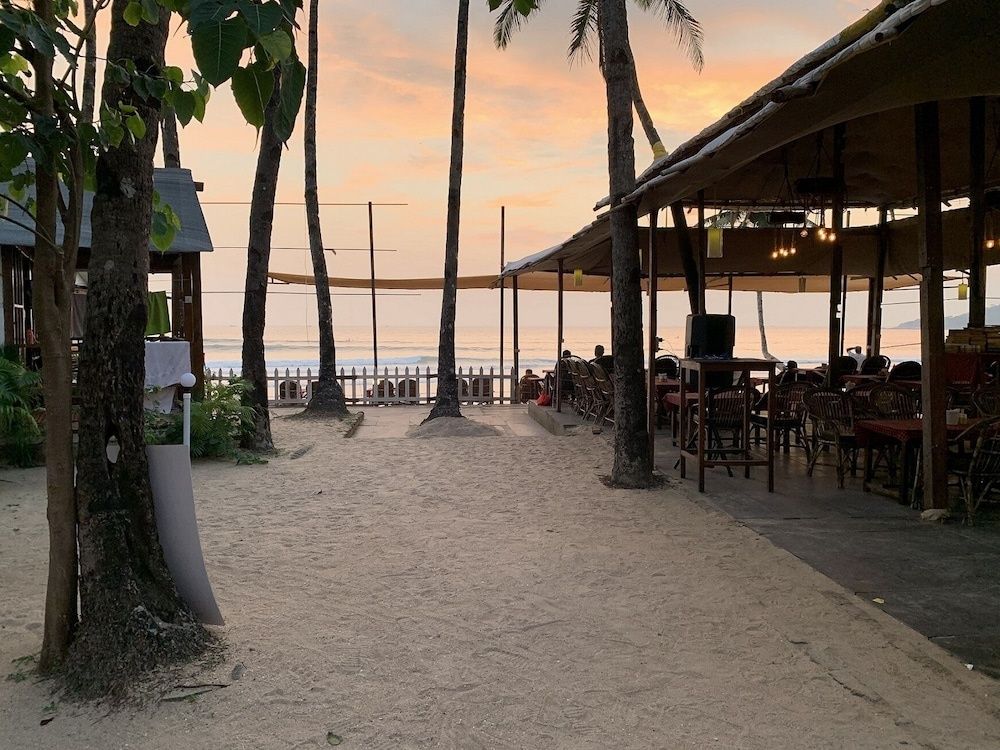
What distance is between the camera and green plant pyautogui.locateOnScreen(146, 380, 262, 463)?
8.27 meters

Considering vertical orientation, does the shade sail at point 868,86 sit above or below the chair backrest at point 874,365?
above

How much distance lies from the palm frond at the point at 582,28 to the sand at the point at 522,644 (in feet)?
51.2

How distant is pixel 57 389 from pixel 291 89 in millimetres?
2172

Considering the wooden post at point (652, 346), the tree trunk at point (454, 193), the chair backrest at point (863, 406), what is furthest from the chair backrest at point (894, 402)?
the tree trunk at point (454, 193)

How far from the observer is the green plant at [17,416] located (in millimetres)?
7582

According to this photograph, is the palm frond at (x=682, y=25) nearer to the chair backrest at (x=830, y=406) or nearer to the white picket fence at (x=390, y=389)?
the white picket fence at (x=390, y=389)

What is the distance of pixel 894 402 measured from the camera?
679 centimetres

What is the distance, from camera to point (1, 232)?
29.2ft

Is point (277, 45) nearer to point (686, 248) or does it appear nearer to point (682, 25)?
point (686, 248)

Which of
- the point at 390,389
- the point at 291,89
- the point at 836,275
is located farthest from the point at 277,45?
the point at 390,389

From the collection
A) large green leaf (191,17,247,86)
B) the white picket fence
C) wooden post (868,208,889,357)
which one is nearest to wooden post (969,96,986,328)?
wooden post (868,208,889,357)

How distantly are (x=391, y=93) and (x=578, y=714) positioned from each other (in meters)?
16.1

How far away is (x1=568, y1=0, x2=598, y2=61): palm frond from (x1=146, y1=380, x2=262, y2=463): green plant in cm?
1365

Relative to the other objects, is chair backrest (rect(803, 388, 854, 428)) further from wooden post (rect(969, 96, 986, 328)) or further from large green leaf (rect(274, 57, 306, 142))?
large green leaf (rect(274, 57, 306, 142))
